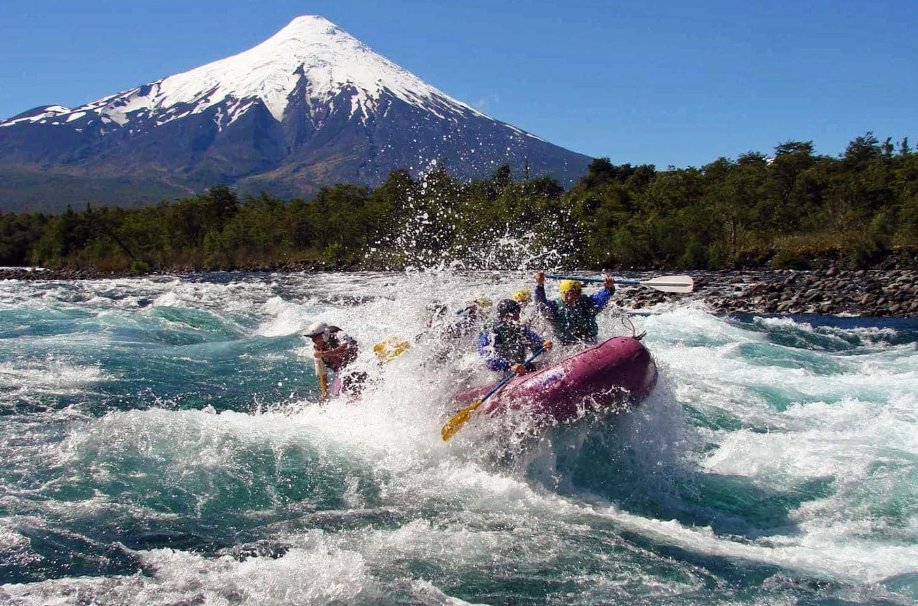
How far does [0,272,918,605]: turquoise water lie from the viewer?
5.40 metres

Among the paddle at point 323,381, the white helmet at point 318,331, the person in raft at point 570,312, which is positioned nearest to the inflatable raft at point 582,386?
the person in raft at point 570,312

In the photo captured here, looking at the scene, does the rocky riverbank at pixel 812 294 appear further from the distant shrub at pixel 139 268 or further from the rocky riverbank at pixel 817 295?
the distant shrub at pixel 139 268

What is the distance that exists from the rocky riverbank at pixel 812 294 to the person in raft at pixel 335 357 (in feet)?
48.8

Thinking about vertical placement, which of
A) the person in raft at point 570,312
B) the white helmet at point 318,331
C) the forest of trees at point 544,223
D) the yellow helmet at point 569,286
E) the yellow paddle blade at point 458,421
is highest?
the forest of trees at point 544,223

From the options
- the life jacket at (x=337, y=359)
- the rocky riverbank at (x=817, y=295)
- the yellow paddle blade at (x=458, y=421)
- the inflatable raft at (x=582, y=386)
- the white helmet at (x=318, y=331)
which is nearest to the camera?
the inflatable raft at (x=582, y=386)

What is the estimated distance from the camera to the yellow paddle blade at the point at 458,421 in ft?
25.1

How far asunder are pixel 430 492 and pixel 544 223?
131 feet

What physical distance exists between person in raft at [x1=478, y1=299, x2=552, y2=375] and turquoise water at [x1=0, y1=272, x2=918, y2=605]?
0.23 meters

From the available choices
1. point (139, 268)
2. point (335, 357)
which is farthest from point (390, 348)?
point (139, 268)

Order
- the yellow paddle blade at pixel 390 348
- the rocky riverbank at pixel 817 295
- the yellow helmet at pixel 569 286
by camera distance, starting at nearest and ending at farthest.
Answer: the yellow helmet at pixel 569 286 < the yellow paddle blade at pixel 390 348 < the rocky riverbank at pixel 817 295

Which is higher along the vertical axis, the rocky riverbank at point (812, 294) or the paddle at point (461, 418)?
the rocky riverbank at point (812, 294)

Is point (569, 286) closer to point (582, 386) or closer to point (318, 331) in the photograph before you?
point (582, 386)

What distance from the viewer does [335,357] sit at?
33.4 ft

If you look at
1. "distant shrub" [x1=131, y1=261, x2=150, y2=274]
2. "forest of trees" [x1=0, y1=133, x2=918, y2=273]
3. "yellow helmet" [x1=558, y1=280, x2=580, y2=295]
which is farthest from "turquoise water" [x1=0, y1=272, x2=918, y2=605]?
"distant shrub" [x1=131, y1=261, x2=150, y2=274]
